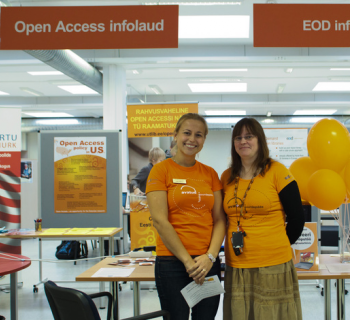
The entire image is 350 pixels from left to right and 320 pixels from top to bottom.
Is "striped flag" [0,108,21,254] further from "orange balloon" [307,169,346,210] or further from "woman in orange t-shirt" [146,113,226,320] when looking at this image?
"orange balloon" [307,169,346,210]

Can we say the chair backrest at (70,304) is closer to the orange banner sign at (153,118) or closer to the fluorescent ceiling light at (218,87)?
the orange banner sign at (153,118)

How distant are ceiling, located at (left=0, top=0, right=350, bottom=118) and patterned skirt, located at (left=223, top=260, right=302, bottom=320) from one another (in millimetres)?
3982

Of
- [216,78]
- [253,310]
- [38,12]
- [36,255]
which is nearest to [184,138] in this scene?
[253,310]

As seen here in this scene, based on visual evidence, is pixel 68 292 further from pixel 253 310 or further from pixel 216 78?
pixel 216 78

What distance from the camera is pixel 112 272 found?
88.6 inches

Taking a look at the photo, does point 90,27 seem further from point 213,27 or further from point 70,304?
point 213,27

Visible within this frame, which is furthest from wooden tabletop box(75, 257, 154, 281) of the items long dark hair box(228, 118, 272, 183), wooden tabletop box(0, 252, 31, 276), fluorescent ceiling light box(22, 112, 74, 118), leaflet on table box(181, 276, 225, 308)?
fluorescent ceiling light box(22, 112, 74, 118)

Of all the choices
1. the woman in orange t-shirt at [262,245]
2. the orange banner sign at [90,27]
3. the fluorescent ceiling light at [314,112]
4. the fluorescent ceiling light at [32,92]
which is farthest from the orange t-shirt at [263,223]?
the fluorescent ceiling light at [314,112]

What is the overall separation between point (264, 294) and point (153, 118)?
15.3 ft

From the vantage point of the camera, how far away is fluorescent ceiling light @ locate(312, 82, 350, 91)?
8.97 meters

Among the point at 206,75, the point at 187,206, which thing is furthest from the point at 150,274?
the point at 206,75

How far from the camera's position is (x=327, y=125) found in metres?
2.22

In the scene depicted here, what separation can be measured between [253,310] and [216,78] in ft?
23.5

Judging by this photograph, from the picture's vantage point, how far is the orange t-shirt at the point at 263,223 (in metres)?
1.64
